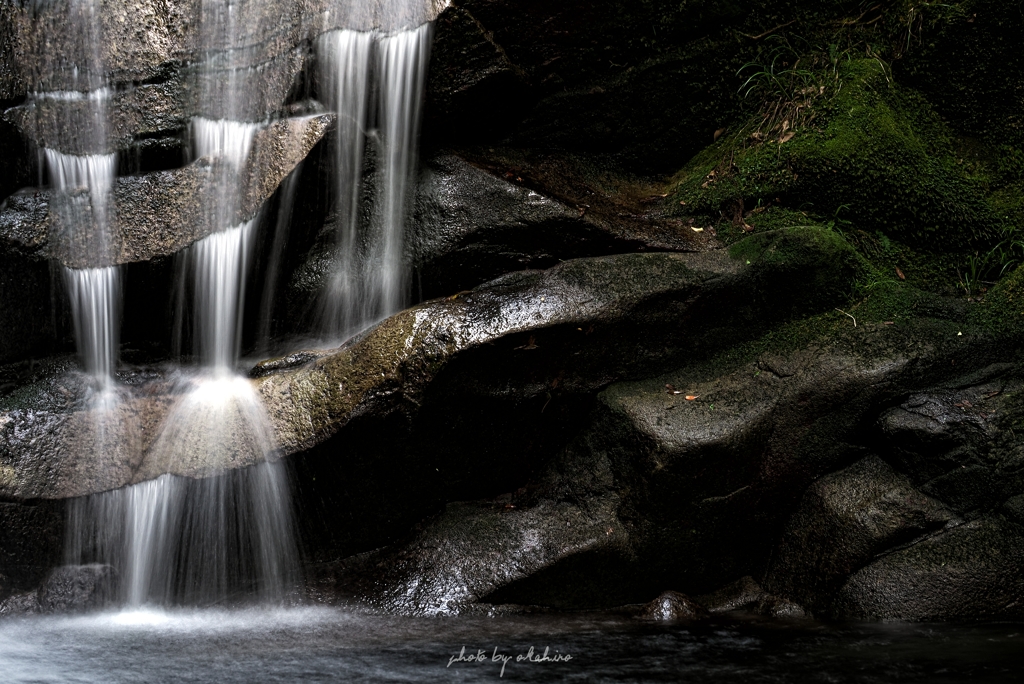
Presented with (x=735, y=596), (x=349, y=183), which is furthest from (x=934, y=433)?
(x=349, y=183)

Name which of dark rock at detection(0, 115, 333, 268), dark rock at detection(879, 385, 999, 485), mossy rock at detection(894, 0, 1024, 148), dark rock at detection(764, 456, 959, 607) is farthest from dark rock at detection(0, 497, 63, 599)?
mossy rock at detection(894, 0, 1024, 148)

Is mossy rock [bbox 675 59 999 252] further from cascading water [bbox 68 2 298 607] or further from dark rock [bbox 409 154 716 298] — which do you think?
cascading water [bbox 68 2 298 607]

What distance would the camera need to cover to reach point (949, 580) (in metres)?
4.06

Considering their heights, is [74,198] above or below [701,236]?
above

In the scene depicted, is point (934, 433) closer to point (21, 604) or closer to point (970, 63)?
point (970, 63)

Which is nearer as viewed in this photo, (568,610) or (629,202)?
(568,610)

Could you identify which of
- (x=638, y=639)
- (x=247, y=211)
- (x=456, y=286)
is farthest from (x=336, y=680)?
(x=247, y=211)

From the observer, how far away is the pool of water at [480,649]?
10.9 ft

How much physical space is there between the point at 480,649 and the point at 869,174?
152 inches

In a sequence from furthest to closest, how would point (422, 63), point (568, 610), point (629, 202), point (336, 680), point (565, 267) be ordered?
point (629, 202)
point (422, 63)
point (565, 267)
point (568, 610)
point (336, 680)

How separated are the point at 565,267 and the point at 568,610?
6.61 feet

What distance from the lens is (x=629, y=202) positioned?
5730 millimetres

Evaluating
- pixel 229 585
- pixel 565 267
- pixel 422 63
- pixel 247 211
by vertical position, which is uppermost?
pixel 422 63

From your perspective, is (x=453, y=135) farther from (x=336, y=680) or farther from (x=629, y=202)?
(x=336, y=680)
